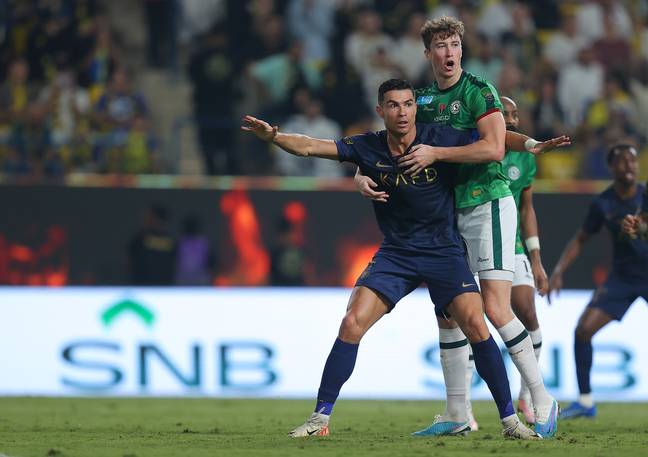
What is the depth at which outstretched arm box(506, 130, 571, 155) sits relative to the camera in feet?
24.5

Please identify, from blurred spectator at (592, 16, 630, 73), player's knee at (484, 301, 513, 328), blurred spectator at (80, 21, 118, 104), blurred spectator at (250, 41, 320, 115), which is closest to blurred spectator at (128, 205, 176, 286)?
blurred spectator at (80, 21, 118, 104)

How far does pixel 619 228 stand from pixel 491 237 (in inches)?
125

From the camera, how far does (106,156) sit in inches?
583

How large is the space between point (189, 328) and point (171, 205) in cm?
157

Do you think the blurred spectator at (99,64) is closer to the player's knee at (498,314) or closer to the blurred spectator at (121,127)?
the blurred spectator at (121,127)

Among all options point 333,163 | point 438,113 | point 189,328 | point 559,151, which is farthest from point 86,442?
point 559,151

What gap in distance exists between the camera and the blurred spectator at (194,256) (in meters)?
14.3

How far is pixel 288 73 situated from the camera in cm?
1648

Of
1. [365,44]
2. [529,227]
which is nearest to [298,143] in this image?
[529,227]

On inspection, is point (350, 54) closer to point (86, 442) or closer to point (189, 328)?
point (189, 328)

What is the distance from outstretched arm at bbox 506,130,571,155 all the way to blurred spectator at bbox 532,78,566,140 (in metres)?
8.21

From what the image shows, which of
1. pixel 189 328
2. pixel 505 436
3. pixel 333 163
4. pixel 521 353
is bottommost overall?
pixel 505 436

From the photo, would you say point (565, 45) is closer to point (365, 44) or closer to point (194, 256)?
point (365, 44)

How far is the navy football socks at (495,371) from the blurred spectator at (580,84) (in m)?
9.60
